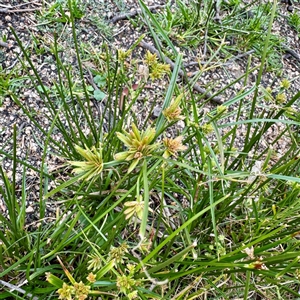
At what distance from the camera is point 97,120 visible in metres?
1.71

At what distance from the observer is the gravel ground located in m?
1.59

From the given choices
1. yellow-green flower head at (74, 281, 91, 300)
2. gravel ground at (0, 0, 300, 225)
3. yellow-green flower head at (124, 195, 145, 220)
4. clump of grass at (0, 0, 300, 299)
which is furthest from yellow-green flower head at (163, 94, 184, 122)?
gravel ground at (0, 0, 300, 225)

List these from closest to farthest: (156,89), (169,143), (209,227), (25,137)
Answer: (169,143)
(209,227)
(25,137)
(156,89)

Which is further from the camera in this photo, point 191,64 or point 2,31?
point 191,64

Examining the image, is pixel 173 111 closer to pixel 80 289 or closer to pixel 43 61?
pixel 80 289

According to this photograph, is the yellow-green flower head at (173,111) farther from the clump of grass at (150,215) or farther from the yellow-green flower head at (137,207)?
the yellow-green flower head at (137,207)

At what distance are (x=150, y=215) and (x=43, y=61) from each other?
2.86ft

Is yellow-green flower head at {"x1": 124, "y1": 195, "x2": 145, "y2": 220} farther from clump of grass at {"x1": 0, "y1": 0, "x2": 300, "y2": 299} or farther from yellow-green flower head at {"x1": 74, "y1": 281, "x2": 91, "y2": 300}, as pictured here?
yellow-green flower head at {"x1": 74, "y1": 281, "x2": 91, "y2": 300}

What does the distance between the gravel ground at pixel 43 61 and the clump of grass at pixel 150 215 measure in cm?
14

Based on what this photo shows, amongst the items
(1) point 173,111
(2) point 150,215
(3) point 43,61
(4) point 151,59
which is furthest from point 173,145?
(3) point 43,61

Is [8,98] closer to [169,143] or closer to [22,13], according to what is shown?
[22,13]

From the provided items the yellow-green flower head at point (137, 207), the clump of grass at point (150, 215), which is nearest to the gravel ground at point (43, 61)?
the clump of grass at point (150, 215)

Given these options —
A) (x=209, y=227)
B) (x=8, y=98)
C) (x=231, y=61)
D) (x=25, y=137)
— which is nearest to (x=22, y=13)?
(x=8, y=98)

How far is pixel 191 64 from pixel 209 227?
95 cm
